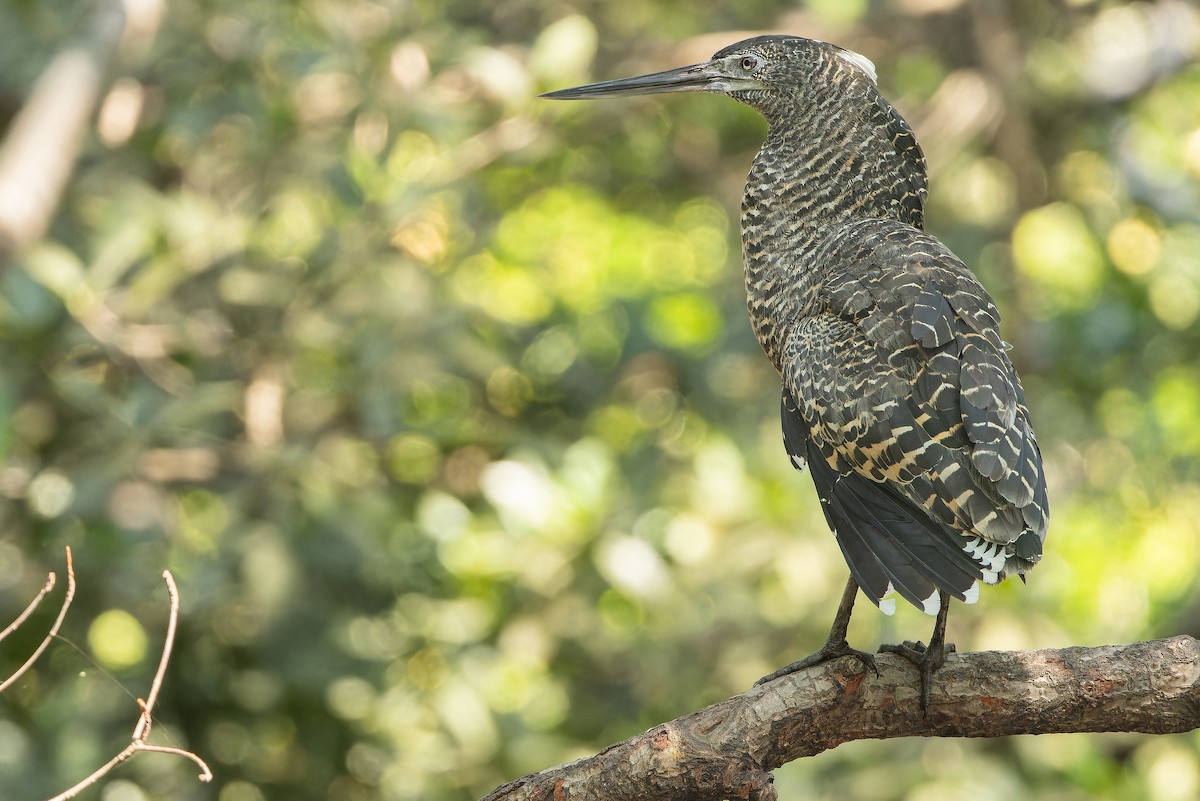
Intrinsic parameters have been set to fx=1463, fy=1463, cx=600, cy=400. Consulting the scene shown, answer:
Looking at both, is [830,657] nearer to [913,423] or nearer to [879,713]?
[879,713]

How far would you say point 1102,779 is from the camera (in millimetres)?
6098

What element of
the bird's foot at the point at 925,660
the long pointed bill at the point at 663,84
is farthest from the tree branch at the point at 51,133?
the bird's foot at the point at 925,660

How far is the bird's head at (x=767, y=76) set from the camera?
4.02m

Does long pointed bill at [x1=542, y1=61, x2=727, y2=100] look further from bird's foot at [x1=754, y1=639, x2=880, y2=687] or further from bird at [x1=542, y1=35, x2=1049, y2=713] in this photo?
bird's foot at [x1=754, y1=639, x2=880, y2=687]

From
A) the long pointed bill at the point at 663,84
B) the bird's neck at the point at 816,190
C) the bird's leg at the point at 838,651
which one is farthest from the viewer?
the long pointed bill at the point at 663,84

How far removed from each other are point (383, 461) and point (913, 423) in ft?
11.2

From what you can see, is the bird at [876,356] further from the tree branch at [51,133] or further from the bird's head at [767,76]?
the tree branch at [51,133]

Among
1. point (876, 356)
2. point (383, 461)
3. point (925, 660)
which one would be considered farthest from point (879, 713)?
point (383, 461)

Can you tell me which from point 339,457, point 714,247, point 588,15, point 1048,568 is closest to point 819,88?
point 339,457

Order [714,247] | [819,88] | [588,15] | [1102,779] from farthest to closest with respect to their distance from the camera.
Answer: [714,247]
[588,15]
[1102,779]
[819,88]

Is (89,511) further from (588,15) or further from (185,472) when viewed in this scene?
(588,15)

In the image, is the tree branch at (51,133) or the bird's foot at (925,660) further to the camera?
the tree branch at (51,133)

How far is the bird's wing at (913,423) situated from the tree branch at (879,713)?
227 mm

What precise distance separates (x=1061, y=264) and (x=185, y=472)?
5.00m
